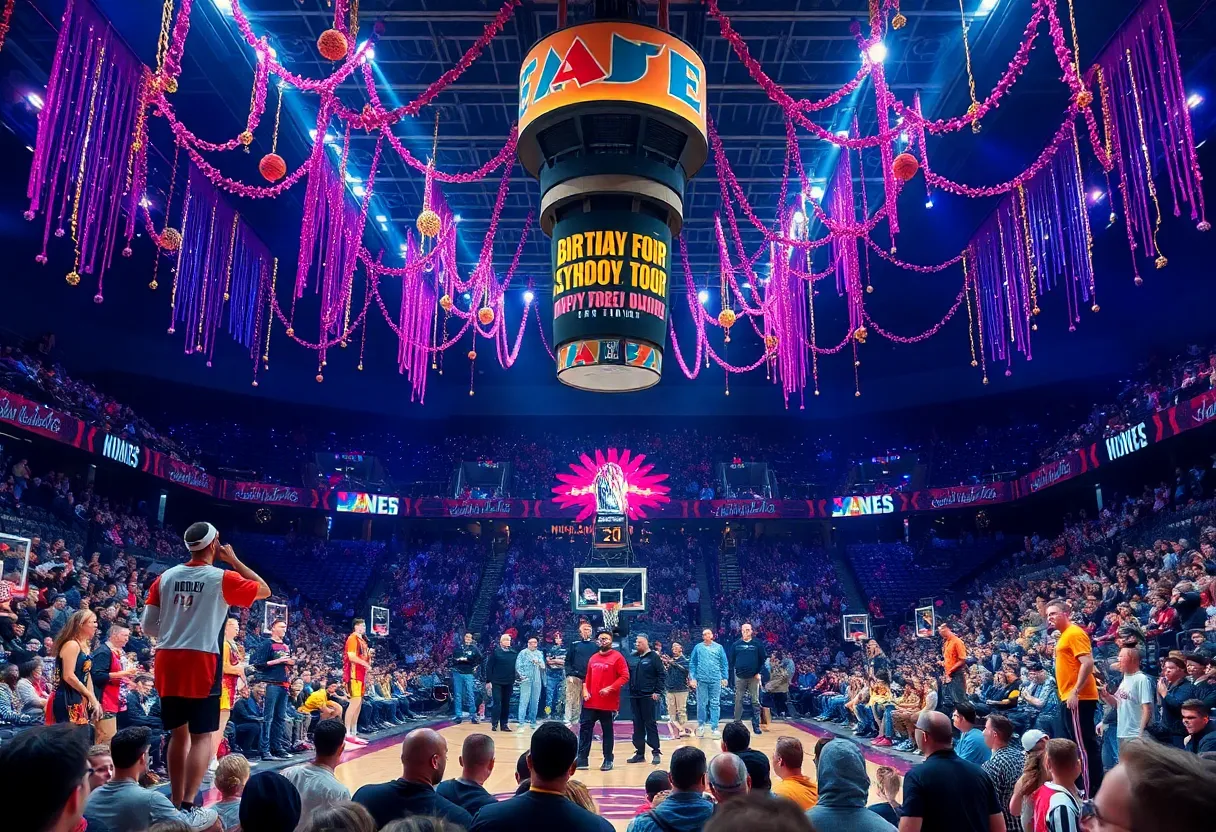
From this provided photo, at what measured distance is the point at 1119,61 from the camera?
36.4 feet

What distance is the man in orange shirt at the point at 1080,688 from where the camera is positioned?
7.04 m

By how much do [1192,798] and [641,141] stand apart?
7.01 m

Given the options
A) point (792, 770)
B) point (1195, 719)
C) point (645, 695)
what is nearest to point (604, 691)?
point (645, 695)

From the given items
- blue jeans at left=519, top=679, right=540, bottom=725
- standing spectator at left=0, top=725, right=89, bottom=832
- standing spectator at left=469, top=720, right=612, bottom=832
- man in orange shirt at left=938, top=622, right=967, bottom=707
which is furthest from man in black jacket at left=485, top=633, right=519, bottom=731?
standing spectator at left=0, top=725, right=89, bottom=832

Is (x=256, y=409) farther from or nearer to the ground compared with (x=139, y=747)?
farther from the ground

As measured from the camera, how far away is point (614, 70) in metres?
7.26

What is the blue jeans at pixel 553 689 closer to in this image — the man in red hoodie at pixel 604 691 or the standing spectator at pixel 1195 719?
the man in red hoodie at pixel 604 691

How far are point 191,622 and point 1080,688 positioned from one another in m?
7.08

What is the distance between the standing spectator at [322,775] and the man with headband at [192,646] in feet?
2.74

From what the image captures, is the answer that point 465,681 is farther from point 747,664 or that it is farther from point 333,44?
point 333,44

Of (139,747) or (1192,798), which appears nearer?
(1192,798)

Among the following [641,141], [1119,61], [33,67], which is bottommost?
[641,141]

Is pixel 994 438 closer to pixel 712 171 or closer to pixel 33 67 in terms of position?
pixel 712 171

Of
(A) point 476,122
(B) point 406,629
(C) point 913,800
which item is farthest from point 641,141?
(B) point 406,629
